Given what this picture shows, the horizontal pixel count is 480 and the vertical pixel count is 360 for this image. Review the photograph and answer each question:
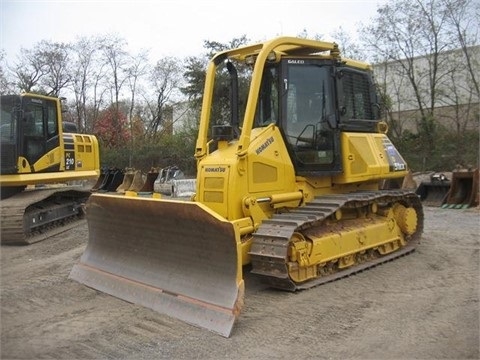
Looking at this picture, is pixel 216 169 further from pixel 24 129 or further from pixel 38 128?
pixel 38 128

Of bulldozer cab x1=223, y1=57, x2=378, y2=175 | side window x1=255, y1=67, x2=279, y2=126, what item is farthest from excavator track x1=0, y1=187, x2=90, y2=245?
side window x1=255, y1=67, x2=279, y2=126

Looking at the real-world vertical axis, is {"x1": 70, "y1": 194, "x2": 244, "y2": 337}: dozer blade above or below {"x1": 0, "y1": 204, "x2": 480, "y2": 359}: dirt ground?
above

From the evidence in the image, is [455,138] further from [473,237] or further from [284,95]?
[284,95]

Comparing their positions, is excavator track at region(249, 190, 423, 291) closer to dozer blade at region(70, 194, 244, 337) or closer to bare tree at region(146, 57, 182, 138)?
dozer blade at region(70, 194, 244, 337)

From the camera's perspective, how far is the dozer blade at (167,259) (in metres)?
4.63

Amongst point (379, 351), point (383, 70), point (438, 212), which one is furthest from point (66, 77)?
point (379, 351)

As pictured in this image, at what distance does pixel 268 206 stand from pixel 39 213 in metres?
5.80

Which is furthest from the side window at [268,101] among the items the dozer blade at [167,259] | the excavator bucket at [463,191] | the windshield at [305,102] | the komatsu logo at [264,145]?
the excavator bucket at [463,191]

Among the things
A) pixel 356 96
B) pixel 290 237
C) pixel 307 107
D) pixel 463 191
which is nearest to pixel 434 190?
pixel 463 191

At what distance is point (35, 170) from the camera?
10125 millimetres

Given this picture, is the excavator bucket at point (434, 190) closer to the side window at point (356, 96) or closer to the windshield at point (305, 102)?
the side window at point (356, 96)

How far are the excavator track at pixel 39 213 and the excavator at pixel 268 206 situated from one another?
3.43m

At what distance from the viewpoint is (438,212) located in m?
11.1

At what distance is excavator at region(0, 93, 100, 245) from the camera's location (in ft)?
31.0
